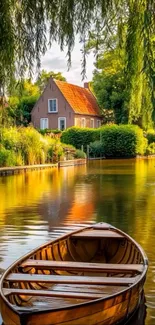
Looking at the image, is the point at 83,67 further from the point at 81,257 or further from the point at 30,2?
the point at 81,257

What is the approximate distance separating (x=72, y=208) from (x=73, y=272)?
699 cm

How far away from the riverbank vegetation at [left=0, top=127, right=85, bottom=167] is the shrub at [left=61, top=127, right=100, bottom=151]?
8.97 meters

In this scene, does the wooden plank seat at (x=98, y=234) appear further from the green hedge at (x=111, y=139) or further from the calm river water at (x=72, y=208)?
the green hedge at (x=111, y=139)

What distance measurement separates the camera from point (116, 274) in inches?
200

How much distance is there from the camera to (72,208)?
12203 mm

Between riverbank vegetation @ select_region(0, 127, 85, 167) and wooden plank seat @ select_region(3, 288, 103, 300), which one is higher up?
riverbank vegetation @ select_region(0, 127, 85, 167)

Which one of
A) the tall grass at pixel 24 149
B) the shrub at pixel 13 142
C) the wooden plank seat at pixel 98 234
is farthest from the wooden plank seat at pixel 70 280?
the shrub at pixel 13 142

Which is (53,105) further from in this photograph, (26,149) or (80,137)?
(26,149)

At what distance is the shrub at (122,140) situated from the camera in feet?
122

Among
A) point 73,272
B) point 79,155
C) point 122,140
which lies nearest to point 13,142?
point 79,155

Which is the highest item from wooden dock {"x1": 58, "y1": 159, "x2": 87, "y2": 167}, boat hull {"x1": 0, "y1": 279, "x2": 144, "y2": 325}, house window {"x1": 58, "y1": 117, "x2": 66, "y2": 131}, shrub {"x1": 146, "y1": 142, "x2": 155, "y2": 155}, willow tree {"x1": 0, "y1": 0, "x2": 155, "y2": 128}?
house window {"x1": 58, "y1": 117, "x2": 66, "y2": 131}

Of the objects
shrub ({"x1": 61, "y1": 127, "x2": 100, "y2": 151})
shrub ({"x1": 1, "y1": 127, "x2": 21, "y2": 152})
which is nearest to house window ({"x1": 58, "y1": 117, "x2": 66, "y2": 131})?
shrub ({"x1": 61, "y1": 127, "x2": 100, "y2": 151})

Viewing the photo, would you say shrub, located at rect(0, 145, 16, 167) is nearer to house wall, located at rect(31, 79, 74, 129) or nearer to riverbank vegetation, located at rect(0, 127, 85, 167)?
riverbank vegetation, located at rect(0, 127, 85, 167)

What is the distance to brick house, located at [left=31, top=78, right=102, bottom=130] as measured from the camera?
44.2m
